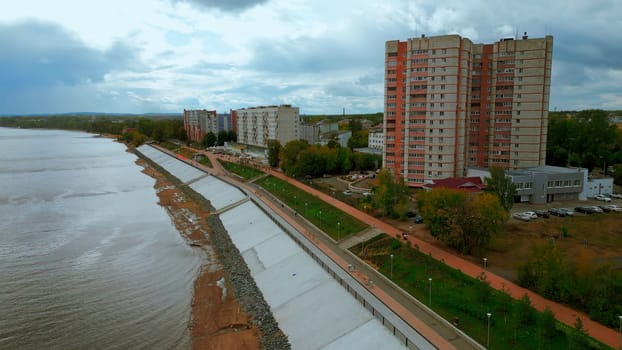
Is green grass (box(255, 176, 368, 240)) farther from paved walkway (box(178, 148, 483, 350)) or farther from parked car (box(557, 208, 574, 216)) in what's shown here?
parked car (box(557, 208, 574, 216))

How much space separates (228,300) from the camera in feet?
81.6

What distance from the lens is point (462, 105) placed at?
45.3 meters

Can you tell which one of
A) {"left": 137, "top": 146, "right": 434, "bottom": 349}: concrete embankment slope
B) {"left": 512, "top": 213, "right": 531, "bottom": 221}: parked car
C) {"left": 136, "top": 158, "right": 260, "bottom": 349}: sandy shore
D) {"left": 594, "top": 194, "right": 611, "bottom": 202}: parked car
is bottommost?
{"left": 136, "top": 158, "right": 260, "bottom": 349}: sandy shore

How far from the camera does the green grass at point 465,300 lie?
16531 mm

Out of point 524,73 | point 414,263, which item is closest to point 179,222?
point 414,263

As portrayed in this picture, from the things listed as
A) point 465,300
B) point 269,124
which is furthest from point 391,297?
point 269,124

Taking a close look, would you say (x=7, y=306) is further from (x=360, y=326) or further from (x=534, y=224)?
(x=534, y=224)

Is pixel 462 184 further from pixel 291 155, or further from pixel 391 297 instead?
pixel 291 155

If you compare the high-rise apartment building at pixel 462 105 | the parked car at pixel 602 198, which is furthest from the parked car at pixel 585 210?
the high-rise apartment building at pixel 462 105

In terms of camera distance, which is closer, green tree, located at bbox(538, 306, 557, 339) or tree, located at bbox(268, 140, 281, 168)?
green tree, located at bbox(538, 306, 557, 339)

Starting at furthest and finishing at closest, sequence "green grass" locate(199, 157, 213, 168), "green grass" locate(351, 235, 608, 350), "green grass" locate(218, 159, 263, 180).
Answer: "green grass" locate(199, 157, 213, 168), "green grass" locate(218, 159, 263, 180), "green grass" locate(351, 235, 608, 350)

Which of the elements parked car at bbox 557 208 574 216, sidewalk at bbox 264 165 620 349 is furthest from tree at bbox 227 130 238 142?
parked car at bbox 557 208 574 216

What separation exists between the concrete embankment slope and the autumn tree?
7.92 m

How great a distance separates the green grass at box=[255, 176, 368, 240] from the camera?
3253 cm
